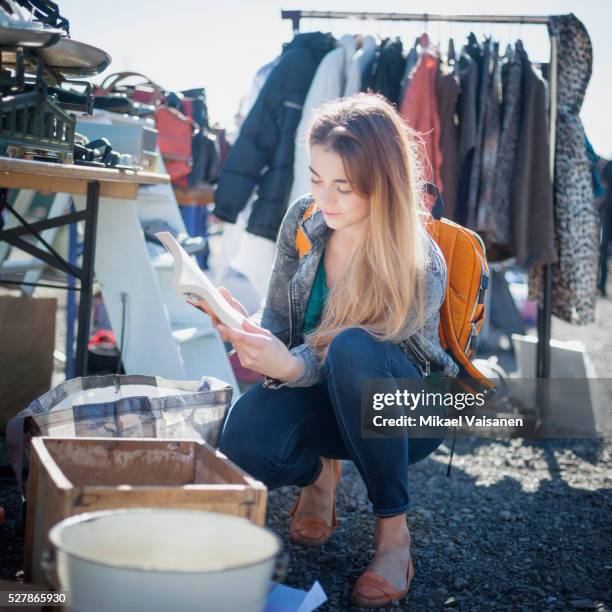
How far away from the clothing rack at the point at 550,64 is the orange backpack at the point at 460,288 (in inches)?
57.6

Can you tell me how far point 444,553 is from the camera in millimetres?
2084

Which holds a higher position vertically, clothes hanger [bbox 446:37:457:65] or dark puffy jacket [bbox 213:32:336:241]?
clothes hanger [bbox 446:37:457:65]

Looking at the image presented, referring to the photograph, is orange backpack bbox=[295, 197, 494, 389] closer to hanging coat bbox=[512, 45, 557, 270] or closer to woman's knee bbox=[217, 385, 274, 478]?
woman's knee bbox=[217, 385, 274, 478]

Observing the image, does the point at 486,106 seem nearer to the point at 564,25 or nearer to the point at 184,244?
the point at 564,25

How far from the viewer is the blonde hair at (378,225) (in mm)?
1763

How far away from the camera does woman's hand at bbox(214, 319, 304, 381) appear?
1.51 meters

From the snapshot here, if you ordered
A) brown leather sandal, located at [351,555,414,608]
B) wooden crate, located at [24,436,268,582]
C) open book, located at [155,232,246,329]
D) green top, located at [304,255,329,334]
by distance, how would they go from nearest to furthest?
wooden crate, located at [24,436,268,582], open book, located at [155,232,246,329], brown leather sandal, located at [351,555,414,608], green top, located at [304,255,329,334]

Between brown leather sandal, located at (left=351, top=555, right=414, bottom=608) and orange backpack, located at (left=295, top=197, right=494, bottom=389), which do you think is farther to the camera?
orange backpack, located at (left=295, top=197, right=494, bottom=389)

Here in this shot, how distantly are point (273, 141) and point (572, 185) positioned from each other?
1.32 meters

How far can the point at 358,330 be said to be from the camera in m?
1.76

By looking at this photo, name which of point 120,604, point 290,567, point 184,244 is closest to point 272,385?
point 290,567

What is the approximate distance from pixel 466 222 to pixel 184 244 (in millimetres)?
1189

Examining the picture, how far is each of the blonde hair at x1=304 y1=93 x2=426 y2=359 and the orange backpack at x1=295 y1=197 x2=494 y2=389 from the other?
0.66 feet

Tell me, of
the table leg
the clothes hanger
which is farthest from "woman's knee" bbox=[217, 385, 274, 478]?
the clothes hanger
